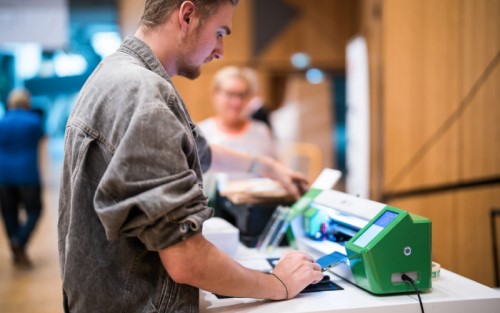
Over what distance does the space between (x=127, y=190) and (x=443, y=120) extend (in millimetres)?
3291

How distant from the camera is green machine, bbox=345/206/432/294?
124 centimetres

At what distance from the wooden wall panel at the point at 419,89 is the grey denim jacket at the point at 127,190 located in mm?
3008

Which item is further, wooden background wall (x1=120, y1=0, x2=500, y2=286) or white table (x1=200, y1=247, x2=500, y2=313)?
wooden background wall (x1=120, y1=0, x2=500, y2=286)

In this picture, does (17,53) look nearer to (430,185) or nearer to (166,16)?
(430,185)

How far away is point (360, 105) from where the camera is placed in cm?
448

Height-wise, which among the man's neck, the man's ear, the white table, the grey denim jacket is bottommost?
the white table

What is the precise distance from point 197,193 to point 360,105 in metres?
3.67

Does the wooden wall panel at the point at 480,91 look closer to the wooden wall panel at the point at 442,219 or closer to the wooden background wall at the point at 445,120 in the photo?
the wooden background wall at the point at 445,120

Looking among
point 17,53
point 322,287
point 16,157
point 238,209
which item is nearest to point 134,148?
point 322,287

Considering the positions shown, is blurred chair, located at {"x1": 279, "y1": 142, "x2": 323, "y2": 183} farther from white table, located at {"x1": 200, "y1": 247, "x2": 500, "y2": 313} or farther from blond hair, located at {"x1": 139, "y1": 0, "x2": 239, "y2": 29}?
blond hair, located at {"x1": 139, "y1": 0, "x2": 239, "y2": 29}

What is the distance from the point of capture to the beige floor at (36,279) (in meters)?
3.71

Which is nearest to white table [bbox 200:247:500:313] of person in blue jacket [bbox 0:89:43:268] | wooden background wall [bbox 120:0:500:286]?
wooden background wall [bbox 120:0:500:286]

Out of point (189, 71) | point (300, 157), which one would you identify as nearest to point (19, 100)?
point (300, 157)

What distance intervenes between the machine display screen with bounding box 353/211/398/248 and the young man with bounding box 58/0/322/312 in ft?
0.62
